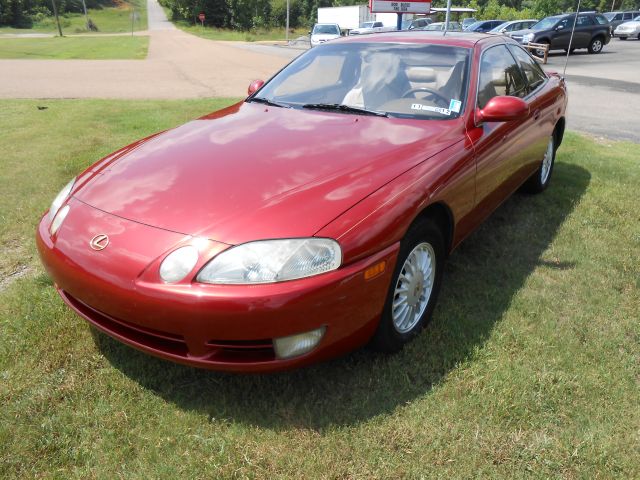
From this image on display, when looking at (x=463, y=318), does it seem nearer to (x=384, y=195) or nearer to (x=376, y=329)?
(x=376, y=329)

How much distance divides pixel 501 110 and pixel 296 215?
1.58m

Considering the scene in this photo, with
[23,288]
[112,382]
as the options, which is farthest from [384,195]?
[23,288]

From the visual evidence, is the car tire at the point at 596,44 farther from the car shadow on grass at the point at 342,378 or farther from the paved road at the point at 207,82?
the car shadow on grass at the point at 342,378

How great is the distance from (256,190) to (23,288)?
178 cm

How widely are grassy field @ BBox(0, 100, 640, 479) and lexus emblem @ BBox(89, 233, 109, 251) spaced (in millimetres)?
653

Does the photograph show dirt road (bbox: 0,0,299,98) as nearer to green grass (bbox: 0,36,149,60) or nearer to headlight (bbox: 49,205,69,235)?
green grass (bbox: 0,36,149,60)

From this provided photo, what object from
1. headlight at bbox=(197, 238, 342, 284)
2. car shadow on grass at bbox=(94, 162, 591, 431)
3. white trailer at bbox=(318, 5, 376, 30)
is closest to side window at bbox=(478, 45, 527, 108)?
car shadow on grass at bbox=(94, 162, 591, 431)

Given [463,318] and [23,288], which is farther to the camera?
[23,288]

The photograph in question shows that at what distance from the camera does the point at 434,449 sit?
2.03 meters

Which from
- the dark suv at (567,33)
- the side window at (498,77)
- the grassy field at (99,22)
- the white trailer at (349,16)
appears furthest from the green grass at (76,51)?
the grassy field at (99,22)

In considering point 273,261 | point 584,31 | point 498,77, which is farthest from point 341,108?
point 584,31

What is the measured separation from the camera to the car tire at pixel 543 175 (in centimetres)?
457

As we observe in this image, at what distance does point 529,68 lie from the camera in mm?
4344

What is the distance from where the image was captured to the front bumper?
1906 mm
